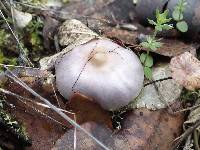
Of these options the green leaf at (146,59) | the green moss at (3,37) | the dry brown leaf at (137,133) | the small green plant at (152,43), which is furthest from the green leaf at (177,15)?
the green moss at (3,37)

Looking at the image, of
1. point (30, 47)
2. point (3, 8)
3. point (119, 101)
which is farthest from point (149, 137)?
point (3, 8)

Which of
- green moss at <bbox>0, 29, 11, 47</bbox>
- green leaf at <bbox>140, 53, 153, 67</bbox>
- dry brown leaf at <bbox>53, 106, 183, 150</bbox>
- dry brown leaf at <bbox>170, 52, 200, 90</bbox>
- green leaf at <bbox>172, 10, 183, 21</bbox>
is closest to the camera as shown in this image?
dry brown leaf at <bbox>53, 106, 183, 150</bbox>

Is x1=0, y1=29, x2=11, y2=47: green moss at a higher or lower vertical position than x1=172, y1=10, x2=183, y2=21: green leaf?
lower

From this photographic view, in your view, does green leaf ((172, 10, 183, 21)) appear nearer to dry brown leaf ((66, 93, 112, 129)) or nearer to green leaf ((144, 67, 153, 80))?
green leaf ((144, 67, 153, 80))

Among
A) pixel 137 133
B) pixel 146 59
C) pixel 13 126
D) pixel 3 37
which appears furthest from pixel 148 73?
pixel 3 37

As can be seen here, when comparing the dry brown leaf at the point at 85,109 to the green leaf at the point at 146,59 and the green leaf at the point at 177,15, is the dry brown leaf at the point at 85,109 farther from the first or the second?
the green leaf at the point at 177,15

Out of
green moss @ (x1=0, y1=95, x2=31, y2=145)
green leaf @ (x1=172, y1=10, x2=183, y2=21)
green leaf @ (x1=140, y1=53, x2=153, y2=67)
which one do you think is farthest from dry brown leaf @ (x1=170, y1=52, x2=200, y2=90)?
green moss @ (x1=0, y1=95, x2=31, y2=145)

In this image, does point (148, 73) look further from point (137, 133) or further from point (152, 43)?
point (137, 133)
